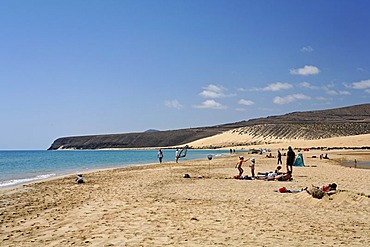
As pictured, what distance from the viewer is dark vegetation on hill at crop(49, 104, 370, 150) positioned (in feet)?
402

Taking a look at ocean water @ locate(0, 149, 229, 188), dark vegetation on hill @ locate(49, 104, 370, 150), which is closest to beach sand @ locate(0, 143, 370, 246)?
ocean water @ locate(0, 149, 229, 188)

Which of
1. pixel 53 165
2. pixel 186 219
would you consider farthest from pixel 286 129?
A: pixel 186 219

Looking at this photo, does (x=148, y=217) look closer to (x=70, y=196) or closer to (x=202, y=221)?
(x=202, y=221)

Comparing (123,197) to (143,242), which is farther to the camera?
(123,197)

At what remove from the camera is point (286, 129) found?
13225cm

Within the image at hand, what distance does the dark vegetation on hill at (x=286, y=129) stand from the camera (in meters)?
123

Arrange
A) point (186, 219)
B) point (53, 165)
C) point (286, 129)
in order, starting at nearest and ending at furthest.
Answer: point (186, 219)
point (53, 165)
point (286, 129)

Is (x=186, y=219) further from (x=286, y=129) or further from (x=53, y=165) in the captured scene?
(x=286, y=129)

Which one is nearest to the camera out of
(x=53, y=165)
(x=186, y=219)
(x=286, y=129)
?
(x=186, y=219)

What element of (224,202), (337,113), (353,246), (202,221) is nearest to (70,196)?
(224,202)

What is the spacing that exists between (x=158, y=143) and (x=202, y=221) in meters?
167

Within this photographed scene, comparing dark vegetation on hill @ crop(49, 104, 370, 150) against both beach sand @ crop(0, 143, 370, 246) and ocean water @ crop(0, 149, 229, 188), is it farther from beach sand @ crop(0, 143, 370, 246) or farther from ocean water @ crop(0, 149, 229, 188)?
beach sand @ crop(0, 143, 370, 246)

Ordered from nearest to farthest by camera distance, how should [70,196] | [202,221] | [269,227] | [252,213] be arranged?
1. [269,227]
2. [202,221]
3. [252,213]
4. [70,196]

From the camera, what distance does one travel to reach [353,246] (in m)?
7.54
